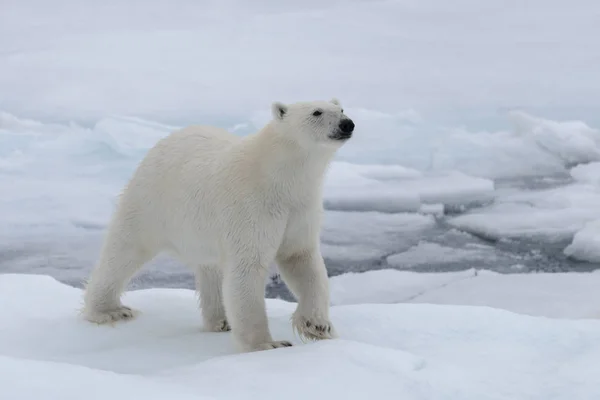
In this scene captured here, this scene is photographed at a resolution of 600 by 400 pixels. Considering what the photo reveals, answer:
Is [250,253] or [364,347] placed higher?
[250,253]

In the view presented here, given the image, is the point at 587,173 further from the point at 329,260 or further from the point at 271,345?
the point at 271,345

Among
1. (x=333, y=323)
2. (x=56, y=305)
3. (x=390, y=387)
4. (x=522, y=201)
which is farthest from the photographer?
(x=522, y=201)

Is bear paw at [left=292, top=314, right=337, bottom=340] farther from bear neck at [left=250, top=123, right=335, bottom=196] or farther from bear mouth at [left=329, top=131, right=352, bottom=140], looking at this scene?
bear mouth at [left=329, top=131, right=352, bottom=140]

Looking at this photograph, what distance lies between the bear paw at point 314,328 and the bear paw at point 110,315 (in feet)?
3.30

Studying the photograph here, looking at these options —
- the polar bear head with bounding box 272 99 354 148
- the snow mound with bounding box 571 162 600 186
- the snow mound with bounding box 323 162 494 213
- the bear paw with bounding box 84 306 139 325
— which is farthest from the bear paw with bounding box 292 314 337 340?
the snow mound with bounding box 571 162 600 186

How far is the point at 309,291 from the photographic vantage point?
→ 3.07m

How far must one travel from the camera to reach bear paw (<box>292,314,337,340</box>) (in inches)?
117

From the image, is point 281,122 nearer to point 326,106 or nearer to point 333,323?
point 326,106

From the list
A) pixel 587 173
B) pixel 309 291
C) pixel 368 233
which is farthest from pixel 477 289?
pixel 309 291

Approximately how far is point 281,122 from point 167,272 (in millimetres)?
3558

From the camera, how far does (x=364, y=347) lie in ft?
8.44

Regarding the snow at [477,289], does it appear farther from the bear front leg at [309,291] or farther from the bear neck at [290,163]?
the bear neck at [290,163]

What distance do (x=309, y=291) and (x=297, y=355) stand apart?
54cm

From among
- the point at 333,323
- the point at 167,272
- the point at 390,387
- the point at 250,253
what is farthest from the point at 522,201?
the point at 390,387
